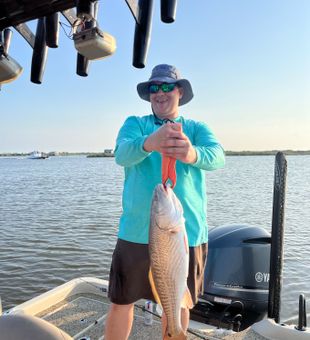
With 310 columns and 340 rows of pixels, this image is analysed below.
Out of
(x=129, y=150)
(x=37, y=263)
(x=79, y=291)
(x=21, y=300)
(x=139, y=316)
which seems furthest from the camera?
(x=37, y=263)

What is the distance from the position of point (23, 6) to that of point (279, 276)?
3.05m

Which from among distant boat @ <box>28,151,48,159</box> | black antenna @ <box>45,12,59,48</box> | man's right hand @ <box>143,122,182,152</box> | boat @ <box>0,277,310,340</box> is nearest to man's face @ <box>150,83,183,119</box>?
man's right hand @ <box>143,122,182,152</box>

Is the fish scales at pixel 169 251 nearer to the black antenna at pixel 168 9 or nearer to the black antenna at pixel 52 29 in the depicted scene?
the black antenna at pixel 168 9

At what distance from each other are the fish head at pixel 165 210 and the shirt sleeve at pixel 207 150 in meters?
0.40

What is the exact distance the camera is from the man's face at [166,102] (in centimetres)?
239

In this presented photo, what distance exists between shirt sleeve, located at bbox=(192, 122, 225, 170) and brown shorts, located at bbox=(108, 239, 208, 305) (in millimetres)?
593

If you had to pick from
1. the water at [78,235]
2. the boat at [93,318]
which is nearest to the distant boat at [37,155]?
the water at [78,235]

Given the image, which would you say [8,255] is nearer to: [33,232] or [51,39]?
[33,232]

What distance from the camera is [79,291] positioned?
4.41 meters

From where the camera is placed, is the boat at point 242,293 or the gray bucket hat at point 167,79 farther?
the boat at point 242,293

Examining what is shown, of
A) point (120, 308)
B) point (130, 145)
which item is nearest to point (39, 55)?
point (130, 145)

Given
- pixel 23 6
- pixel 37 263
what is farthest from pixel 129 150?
pixel 37 263

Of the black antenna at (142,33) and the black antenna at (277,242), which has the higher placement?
the black antenna at (142,33)

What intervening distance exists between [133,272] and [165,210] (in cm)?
89
